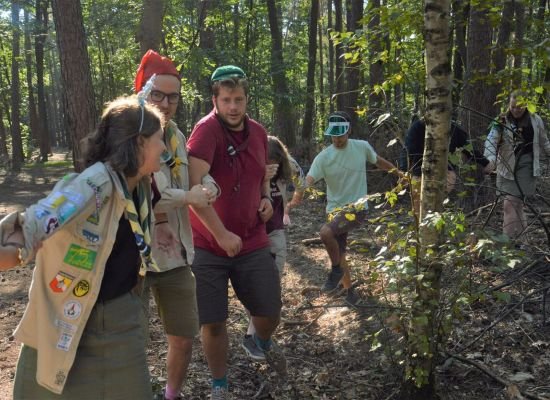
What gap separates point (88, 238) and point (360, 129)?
11826mm

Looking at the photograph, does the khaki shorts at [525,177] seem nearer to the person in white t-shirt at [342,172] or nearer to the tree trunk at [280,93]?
the person in white t-shirt at [342,172]

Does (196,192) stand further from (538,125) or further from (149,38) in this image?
(149,38)

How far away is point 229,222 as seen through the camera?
3.66 meters

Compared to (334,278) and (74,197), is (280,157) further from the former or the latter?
(74,197)

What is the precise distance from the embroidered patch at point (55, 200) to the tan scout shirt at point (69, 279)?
0.09 m

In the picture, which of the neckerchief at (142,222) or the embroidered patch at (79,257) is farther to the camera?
the neckerchief at (142,222)

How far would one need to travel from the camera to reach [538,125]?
6.31 meters

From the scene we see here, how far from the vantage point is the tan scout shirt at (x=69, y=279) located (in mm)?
2154

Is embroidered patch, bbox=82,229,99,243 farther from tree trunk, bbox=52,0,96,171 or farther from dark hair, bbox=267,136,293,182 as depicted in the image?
tree trunk, bbox=52,0,96,171

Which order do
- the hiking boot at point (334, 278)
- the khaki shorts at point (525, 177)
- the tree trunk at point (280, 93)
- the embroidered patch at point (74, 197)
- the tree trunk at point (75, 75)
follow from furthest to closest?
the tree trunk at point (280, 93) < the tree trunk at point (75, 75) < the hiking boot at point (334, 278) < the khaki shorts at point (525, 177) < the embroidered patch at point (74, 197)

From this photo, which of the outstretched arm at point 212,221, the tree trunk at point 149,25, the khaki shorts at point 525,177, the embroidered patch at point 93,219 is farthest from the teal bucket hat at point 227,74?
the tree trunk at point 149,25

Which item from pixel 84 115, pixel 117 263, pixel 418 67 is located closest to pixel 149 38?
pixel 84 115

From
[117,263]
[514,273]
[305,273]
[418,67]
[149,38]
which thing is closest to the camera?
[117,263]

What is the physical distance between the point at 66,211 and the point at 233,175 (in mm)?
1707
